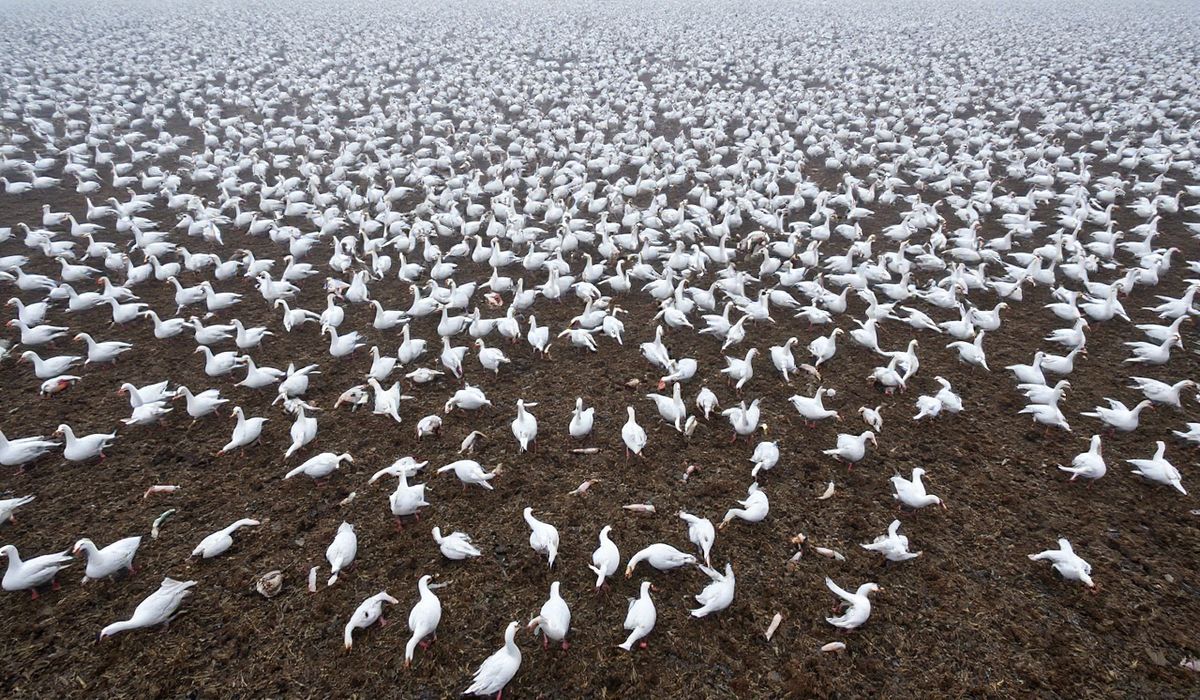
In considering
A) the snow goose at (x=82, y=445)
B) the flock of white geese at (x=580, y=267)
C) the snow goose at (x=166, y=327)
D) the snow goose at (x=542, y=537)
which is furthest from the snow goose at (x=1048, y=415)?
the snow goose at (x=166, y=327)

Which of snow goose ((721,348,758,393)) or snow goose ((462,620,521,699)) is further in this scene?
snow goose ((721,348,758,393))

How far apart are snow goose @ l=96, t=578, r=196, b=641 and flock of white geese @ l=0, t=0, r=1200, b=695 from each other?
34 mm

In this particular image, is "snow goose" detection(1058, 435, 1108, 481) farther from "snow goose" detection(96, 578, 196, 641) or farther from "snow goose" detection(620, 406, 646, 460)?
"snow goose" detection(96, 578, 196, 641)

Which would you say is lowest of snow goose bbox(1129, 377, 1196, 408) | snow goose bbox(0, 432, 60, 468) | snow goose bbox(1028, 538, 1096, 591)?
snow goose bbox(1129, 377, 1196, 408)

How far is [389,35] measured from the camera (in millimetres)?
38188

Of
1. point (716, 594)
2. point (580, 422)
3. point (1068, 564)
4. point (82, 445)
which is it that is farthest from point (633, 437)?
point (82, 445)

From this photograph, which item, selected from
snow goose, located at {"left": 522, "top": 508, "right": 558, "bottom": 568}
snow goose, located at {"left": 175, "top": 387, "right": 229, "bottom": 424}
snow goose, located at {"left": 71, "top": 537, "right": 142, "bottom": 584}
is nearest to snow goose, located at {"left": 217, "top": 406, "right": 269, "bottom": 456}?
snow goose, located at {"left": 175, "top": 387, "right": 229, "bottom": 424}

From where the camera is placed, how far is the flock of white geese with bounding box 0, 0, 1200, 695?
6.90 metres

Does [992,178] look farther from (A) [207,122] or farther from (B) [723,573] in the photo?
(A) [207,122]

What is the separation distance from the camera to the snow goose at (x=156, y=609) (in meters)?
5.20

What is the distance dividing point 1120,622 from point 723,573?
355cm

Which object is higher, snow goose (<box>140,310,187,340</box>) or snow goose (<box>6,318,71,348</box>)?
snow goose (<box>6,318,71,348</box>)

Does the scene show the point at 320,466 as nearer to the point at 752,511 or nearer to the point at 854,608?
the point at 752,511

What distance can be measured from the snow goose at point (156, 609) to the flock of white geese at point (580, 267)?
0.03 m
